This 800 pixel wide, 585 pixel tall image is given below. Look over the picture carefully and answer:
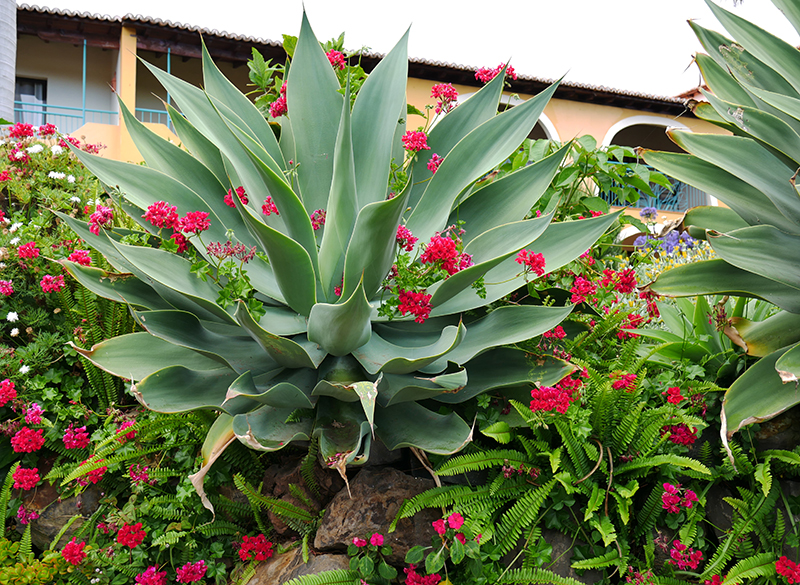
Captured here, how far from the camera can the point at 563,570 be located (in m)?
2.09

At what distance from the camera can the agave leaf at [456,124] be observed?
2.54 metres

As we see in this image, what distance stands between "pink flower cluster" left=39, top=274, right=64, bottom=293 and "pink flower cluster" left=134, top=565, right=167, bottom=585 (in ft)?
5.32

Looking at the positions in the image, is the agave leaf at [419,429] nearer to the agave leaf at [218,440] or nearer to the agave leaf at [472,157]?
the agave leaf at [218,440]

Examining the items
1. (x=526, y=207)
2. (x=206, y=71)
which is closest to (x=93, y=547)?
(x=206, y=71)

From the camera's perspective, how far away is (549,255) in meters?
2.28

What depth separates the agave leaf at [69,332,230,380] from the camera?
2.12m

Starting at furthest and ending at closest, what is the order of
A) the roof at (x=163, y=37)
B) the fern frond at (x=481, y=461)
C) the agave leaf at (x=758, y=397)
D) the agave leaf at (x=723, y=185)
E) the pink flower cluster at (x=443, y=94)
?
the roof at (x=163, y=37)
the pink flower cluster at (x=443, y=94)
the agave leaf at (x=723, y=185)
the fern frond at (x=481, y=461)
the agave leaf at (x=758, y=397)

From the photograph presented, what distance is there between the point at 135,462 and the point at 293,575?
1034 millimetres

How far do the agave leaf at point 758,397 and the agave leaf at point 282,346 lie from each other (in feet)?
4.92

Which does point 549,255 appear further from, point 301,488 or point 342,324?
point 301,488

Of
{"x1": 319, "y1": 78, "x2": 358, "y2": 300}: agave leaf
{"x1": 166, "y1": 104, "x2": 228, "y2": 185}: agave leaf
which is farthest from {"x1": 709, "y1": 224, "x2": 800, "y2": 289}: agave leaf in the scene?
{"x1": 166, "y1": 104, "x2": 228, "y2": 185}: agave leaf

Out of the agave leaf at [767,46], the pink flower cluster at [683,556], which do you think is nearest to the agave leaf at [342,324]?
the pink flower cluster at [683,556]

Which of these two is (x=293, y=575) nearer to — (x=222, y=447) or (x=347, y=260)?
(x=222, y=447)

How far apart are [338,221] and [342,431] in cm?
82
